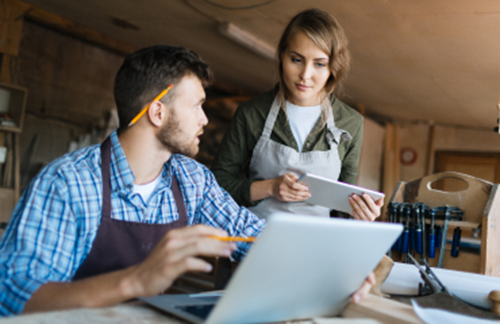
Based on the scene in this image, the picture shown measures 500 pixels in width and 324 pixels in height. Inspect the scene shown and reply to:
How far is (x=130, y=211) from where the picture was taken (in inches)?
44.6

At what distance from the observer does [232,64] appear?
18.0ft

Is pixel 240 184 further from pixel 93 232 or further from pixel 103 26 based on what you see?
pixel 103 26

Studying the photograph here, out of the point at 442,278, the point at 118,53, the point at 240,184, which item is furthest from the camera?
the point at 118,53

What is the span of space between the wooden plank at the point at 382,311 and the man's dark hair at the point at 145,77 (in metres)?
0.76

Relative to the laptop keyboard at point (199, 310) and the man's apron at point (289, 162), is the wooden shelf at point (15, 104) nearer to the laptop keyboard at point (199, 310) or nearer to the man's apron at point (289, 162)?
the man's apron at point (289, 162)

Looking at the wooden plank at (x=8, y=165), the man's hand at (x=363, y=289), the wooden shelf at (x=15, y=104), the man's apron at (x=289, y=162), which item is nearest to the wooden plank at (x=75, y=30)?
the wooden shelf at (x=15, y=104)

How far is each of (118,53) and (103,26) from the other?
659mm

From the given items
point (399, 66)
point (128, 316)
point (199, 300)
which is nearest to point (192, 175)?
point (199, 300)

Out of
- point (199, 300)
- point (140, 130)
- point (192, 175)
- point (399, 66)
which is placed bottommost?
point (199, 300)

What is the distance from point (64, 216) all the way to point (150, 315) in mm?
335

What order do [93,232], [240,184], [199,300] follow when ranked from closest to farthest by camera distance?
[199,300], [93,232], [240,184]

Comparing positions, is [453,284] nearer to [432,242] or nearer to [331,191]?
[331,191]

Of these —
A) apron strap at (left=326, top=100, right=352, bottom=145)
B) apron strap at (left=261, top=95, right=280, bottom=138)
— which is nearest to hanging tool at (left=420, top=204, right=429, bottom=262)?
apron strap at (left=326, top=100, right=352, bottom=145)

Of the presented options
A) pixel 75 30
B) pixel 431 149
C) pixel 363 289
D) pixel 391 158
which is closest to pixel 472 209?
pixel 363 289
